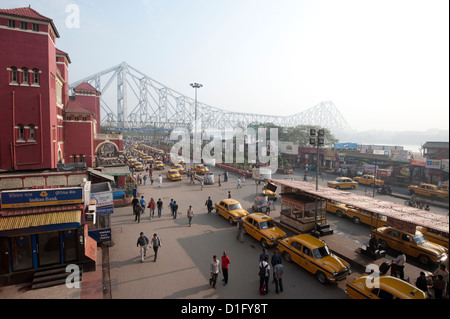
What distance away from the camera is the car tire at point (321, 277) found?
956cm

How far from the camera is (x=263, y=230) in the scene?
13.2 m

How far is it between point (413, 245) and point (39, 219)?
16.1 metres

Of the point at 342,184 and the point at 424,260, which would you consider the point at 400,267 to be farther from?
the point at 342,184

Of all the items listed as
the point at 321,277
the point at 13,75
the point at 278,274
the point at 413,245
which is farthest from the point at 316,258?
the point at 13,75

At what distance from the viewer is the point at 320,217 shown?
47.7ft

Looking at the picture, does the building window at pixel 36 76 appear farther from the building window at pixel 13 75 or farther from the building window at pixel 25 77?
the building window at pixel 13 75

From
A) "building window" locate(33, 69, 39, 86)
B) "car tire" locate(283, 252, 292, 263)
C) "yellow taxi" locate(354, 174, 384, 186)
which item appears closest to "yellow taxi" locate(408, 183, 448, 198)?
"yellow taxi" locate(354, 174, 384, 186)

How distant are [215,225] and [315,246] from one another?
287 inches

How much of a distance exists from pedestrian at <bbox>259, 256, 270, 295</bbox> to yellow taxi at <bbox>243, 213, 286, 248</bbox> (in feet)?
10.8

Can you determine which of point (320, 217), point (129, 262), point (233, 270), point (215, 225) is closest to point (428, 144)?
point (320, 217)

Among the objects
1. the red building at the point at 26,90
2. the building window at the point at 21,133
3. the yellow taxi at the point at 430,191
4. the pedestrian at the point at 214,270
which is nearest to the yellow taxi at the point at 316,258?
→ the pedestrian at the point at 214,270

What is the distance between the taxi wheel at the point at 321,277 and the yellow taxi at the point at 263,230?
294cm

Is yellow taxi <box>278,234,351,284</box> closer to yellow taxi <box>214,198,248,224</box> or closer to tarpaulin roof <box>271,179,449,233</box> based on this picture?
tarpaulin roof <box>271,179,449,233</box>
